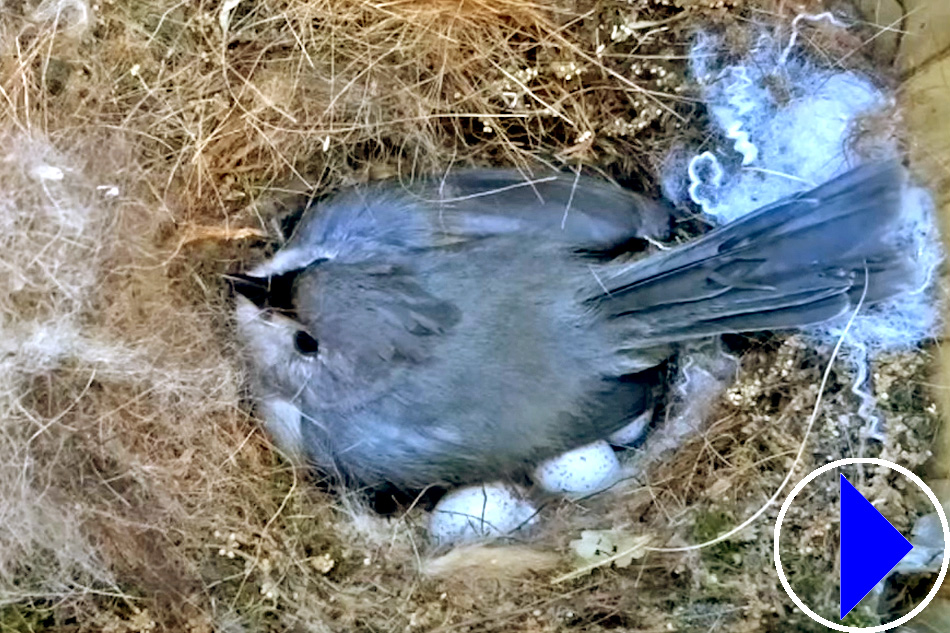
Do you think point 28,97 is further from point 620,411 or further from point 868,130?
point 868,130

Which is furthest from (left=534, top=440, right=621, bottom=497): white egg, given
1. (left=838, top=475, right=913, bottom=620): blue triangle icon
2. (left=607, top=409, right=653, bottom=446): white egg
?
(left=838, top=475, right=913, bottom=620): blue triangle icon

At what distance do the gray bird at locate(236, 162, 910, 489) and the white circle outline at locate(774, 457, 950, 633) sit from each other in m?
0.32

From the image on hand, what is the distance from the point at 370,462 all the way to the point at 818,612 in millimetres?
862

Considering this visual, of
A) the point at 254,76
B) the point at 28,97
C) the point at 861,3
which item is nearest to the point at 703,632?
the point at 861,3

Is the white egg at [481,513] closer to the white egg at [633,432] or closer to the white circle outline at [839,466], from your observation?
the white egg at [633,432]

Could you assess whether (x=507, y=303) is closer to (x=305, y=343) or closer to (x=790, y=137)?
(x=305, y=343)

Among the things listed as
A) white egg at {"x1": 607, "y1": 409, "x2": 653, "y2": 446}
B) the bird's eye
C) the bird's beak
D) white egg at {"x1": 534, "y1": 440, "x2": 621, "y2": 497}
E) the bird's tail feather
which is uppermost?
the bird's tail feather

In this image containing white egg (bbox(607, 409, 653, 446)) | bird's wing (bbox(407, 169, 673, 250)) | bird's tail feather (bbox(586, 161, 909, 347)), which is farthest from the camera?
white egg (bbox(607, 409, 653, 446))

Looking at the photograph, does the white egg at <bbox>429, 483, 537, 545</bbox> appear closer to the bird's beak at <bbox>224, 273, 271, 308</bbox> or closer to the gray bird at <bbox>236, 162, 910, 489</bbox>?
the gray bird at <bbox>236, 162, 910, 489</bbox>

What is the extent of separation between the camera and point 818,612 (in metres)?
2.10

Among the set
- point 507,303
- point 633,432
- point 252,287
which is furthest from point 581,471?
point 252,287

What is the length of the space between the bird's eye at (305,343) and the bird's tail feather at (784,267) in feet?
1.79

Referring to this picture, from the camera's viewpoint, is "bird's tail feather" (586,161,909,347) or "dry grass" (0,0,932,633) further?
"dry grass" (0,0,932,633)

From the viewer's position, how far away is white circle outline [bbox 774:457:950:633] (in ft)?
6.73
